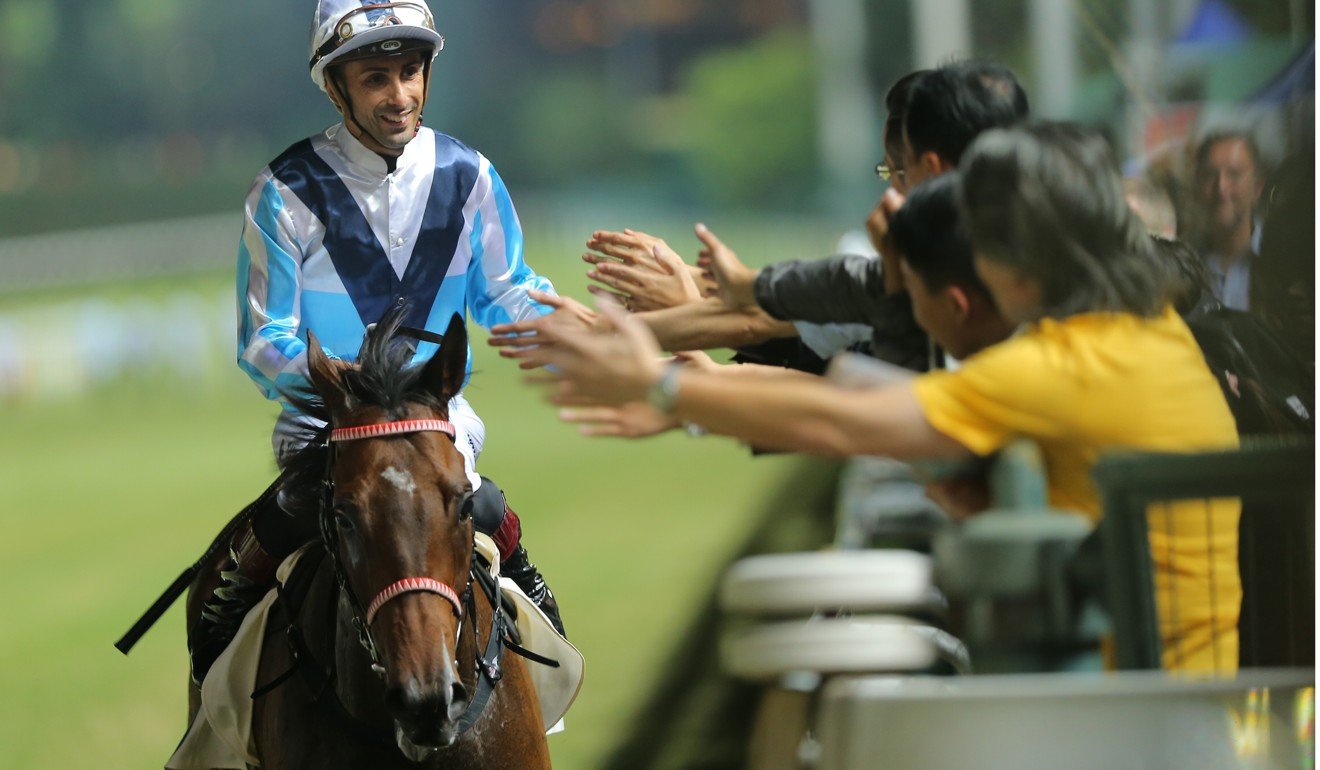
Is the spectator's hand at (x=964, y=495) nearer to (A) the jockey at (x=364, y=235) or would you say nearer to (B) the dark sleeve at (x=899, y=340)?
(B) the dark sleeve at (x=899, y=340)

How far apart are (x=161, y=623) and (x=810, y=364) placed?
9388 mm

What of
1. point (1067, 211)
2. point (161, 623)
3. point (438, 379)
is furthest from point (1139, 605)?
point (161, 623)

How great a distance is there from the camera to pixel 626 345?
253 cm

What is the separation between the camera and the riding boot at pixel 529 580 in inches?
160

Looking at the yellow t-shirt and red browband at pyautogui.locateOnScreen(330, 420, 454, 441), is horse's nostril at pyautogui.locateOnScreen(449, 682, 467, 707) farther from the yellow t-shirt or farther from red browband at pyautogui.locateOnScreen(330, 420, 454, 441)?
the yellow t-shirt

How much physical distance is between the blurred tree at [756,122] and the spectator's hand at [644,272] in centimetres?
4168

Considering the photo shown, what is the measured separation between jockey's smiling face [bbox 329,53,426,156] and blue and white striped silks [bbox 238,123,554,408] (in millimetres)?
46

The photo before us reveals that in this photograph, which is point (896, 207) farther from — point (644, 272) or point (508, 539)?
point (508, 539)

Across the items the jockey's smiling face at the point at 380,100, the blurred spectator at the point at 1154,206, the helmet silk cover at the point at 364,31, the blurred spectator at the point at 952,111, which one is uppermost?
the helmet silk cover at the point at 364,31

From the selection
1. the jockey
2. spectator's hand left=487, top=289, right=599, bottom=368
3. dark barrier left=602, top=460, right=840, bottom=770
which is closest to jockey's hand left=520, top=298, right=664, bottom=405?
spectator's hand left=487, top=289, right=599, bottom=368

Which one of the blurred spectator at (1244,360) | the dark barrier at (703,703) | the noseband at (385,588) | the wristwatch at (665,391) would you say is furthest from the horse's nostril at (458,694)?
the dark barrier at (703,703)

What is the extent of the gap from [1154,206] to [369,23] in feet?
7.12

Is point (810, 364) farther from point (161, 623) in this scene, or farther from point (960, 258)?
point (161, 623)

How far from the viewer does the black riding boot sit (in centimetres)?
380
